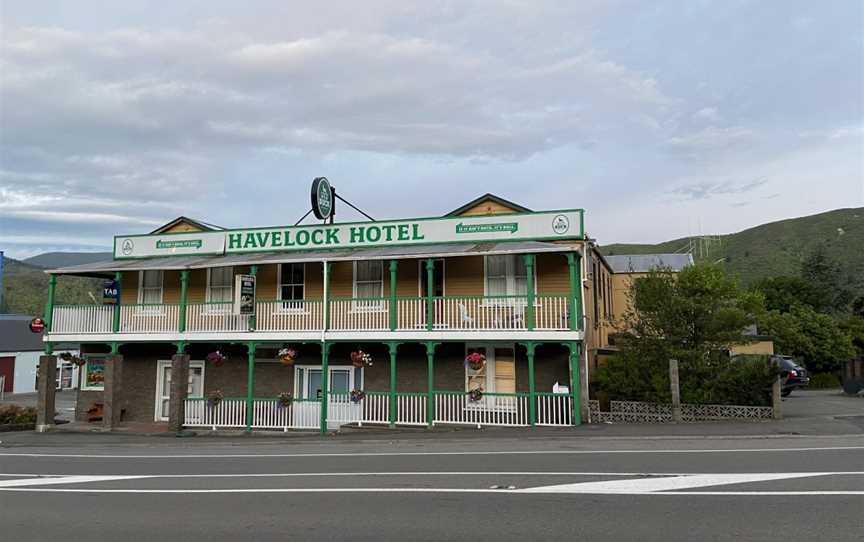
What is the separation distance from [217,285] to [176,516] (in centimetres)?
1536

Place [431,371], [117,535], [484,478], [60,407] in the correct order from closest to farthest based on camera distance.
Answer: [117,535] < [484,478] < [431,371] < [60,407]

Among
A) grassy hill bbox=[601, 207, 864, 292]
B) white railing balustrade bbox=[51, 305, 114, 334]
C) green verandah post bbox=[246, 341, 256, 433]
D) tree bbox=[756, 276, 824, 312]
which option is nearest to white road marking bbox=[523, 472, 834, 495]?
green verandah post bbox=[246, 341, 256, 433]

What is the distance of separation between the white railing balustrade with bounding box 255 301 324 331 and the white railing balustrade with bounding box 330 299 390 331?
1.41ft

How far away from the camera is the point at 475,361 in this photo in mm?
18203

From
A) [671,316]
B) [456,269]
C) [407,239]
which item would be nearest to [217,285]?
[407,239]

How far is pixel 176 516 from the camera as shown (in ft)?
25.3

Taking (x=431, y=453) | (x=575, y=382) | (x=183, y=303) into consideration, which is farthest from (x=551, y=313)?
(x=183, y=303)

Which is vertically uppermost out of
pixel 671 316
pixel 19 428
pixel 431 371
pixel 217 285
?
pixel 217 285

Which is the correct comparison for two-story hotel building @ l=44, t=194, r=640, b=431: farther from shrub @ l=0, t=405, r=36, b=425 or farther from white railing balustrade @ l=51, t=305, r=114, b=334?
shrub @ l=0, t=405, r=36, b=425

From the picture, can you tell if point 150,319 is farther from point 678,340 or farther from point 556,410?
point 678,340

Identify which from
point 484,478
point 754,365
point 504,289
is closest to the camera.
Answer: point 484,478

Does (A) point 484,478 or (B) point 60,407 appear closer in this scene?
(A) point 484,478

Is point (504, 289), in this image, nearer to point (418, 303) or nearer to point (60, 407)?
point (418, 303)

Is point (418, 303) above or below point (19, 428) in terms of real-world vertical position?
above
